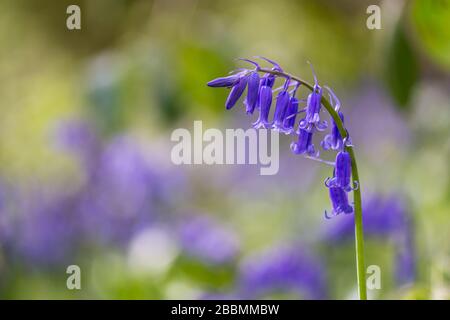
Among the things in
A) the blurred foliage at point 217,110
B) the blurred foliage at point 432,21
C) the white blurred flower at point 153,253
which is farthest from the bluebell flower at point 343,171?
the white blurred flower at point 153,253

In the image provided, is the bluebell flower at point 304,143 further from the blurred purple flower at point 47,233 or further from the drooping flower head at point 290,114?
the blurred purple flower at point 47,233

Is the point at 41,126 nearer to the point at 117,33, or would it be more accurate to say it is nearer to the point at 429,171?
the point at 117,33

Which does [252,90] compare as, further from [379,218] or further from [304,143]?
[379,218]

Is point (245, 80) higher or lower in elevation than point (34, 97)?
lower

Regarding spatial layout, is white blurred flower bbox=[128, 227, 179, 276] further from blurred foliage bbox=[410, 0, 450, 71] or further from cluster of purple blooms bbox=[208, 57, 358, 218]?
cluster of purple blooms bbox=[208, 57, 358, 218]

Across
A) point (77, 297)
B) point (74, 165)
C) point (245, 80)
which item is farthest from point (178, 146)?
point (245, 80)

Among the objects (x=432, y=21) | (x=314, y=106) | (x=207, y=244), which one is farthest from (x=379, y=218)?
(x=314, y=106)

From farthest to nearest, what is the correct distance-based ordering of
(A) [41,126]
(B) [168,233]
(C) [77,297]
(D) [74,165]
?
(A) [41,126]
(D) [74,165]
(B) [168,233]
(C) [77,297]
